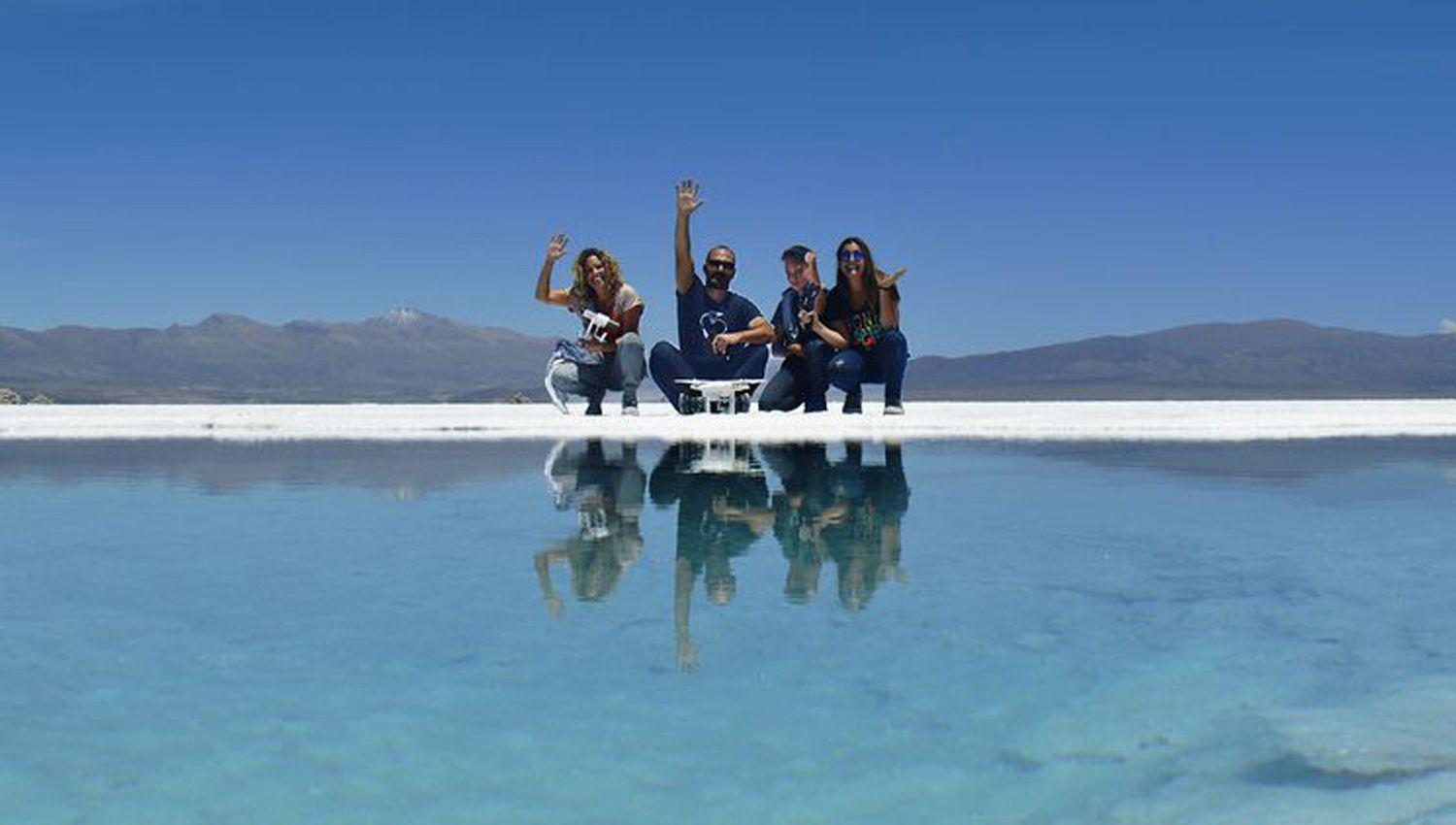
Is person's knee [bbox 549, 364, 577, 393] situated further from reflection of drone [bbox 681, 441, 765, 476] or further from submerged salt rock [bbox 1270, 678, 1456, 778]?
submerged salt rock [bbox 1270, 678, 1456, 778]

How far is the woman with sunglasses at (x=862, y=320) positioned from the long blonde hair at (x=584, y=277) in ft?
7.48

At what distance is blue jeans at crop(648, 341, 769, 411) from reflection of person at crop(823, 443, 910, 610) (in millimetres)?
4257

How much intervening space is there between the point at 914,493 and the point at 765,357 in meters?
6.37

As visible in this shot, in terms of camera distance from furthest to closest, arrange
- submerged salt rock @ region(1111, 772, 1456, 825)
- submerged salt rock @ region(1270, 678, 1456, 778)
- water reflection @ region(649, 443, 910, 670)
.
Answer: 1. water reflection @ region(649, 443, 910, 670)
2. submerged salt rock @ region(1270, 678, 1456, 778)
3. submerged salt rock @ region(1111, 772, 1456, 825)

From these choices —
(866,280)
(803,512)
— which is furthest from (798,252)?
(803,512)

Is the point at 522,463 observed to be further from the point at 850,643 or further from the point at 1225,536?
the point at 850,643

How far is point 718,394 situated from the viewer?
14.2 meters

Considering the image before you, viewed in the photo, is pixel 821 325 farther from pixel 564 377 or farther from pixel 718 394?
pixel 564 377

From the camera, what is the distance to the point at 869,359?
46.8 feet

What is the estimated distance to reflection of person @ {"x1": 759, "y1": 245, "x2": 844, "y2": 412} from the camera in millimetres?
13789

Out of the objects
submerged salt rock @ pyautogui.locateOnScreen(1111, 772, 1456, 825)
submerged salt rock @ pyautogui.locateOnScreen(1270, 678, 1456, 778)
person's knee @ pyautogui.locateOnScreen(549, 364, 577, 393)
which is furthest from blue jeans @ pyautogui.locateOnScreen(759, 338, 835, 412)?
submerged salt rock @ pyautogui.locateOnScreen(1111, 772, 1456, 825)

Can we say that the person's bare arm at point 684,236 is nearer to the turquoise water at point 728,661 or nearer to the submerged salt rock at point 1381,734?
the turquoise water at point 728,661

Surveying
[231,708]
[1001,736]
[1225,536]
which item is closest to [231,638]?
[231,708]

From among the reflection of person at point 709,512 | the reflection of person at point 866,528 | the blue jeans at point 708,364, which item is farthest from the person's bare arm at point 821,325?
the reflection of person at point 866,528
